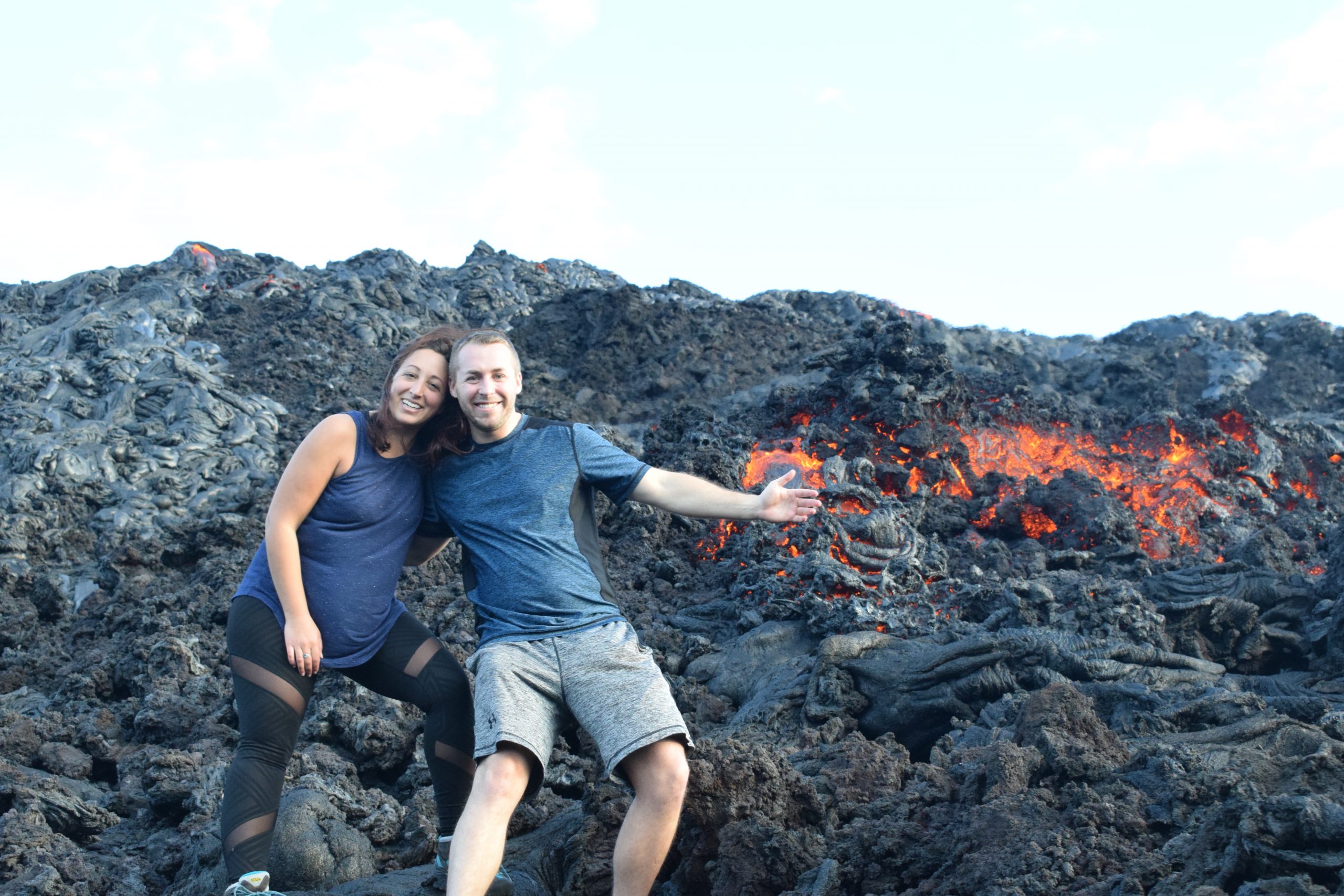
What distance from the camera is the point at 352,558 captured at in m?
4.06

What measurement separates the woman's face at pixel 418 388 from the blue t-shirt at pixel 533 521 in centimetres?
22

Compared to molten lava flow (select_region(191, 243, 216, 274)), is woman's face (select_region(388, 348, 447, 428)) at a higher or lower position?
lower

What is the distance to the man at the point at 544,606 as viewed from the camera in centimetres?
356

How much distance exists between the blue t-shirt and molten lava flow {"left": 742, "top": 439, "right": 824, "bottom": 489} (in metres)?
8.06

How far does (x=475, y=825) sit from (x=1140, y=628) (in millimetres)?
6290

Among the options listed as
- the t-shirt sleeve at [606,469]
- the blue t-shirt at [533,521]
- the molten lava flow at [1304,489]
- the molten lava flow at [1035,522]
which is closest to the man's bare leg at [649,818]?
the blue t-shirt at [533,521]

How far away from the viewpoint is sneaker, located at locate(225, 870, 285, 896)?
369 cm

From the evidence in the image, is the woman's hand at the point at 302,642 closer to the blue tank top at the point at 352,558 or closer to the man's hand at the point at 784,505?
the blue tank top at the point at 352,558

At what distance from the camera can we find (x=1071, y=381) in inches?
802

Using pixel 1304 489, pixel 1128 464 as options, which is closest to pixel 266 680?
pixel 1128 464

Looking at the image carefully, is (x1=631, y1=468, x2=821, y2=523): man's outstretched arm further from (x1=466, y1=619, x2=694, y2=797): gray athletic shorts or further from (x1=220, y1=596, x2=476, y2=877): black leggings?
(x1=220, y1=596, x2=476, y2=877): black leggings

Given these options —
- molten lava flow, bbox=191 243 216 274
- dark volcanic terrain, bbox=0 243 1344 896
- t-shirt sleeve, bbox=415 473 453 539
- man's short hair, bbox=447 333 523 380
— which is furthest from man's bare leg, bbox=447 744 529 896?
molten lava flow, bbox=191 243 216 274

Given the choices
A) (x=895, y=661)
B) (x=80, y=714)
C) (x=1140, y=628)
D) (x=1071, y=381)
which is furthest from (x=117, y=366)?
(x=1071, y=381)

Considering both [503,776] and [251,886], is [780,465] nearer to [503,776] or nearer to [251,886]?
[503,776]
